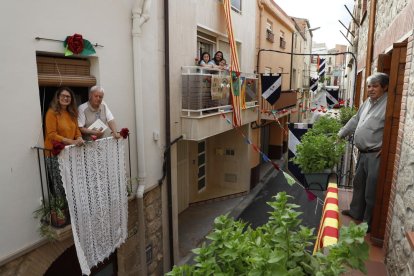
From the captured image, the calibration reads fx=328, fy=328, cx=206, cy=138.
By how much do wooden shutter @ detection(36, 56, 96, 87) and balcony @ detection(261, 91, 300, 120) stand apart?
9.54 metres

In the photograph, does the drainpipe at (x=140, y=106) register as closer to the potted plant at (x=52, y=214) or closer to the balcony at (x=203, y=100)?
the potted plant at (x=52, y=214)

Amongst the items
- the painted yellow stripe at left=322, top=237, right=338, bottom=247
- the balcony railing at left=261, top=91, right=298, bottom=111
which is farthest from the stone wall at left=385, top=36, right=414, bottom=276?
the balcony railing at left=261, top=91, right=298, bottom=111

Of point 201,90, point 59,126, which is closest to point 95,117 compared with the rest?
point 59,126

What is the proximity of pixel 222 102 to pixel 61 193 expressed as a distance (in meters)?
5.71

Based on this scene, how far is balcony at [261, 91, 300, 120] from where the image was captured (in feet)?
46.0

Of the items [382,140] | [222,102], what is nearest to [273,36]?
[222,102]

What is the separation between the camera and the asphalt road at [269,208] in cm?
1045

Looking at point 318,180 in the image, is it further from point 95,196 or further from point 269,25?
point 269,25

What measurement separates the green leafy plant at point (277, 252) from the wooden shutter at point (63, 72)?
11.9 feet

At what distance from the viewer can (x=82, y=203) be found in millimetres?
4508

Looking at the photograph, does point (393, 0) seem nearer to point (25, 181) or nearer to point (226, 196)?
point (25, 181)

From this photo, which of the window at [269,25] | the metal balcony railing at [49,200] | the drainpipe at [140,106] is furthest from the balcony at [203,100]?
the window at [269,25]

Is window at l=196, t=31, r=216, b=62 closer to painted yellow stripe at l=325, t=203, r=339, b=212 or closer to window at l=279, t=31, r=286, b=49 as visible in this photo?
painted yellow stripe at l=325, t=203, r=339, b=212

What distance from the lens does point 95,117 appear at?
5027mm
